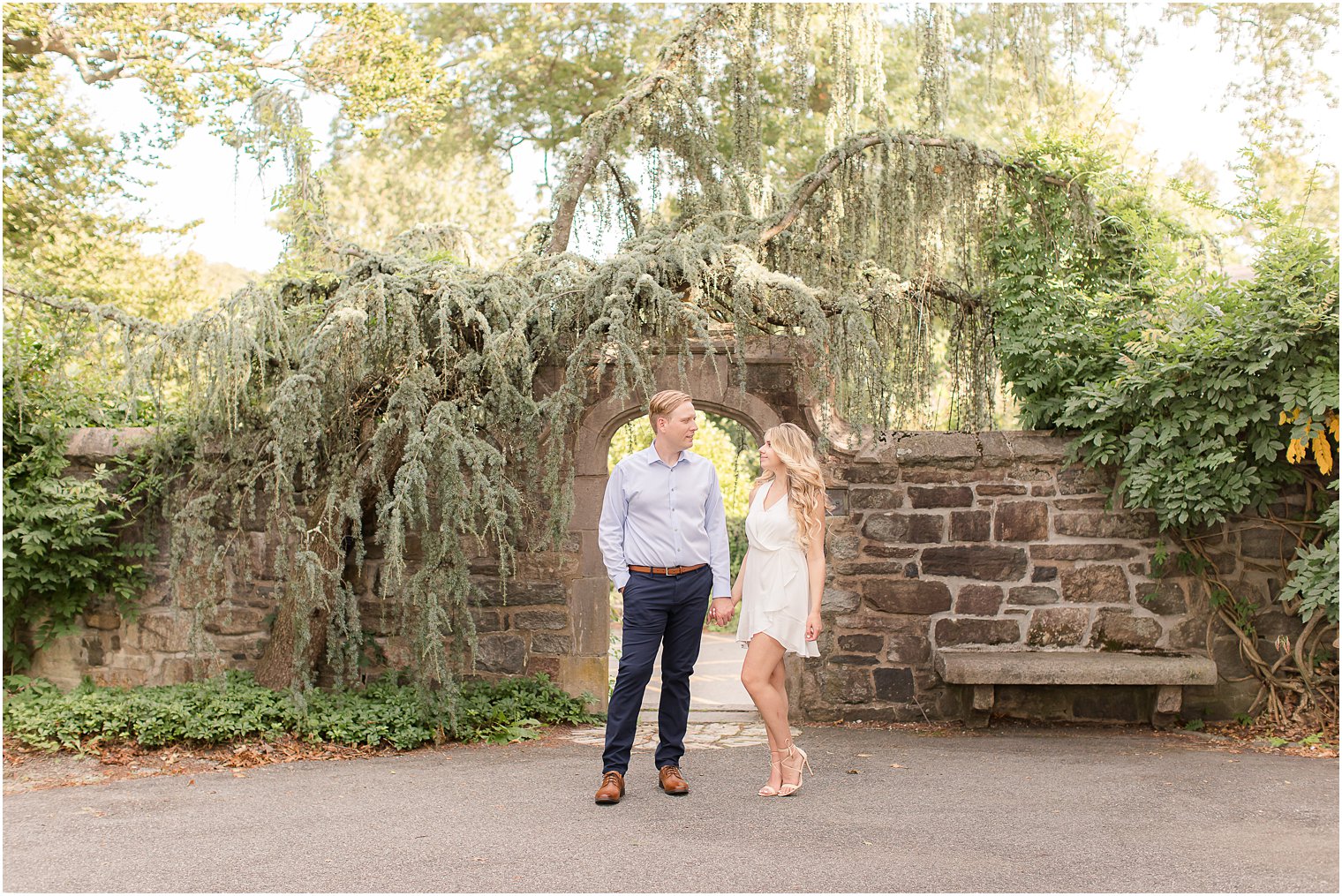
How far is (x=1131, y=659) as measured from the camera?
20.1 ft

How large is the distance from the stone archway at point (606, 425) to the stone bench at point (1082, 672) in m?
1.66

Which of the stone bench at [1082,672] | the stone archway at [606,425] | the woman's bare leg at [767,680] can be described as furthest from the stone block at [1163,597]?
the woman's bare leg at [767,680]

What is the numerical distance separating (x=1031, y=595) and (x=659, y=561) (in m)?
2.96

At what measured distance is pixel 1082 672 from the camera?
599 cm

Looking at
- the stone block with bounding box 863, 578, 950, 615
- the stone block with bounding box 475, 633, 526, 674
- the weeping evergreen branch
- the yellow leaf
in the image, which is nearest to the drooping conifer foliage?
the weeping evergreen branch

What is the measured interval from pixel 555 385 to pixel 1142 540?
3.52 metres

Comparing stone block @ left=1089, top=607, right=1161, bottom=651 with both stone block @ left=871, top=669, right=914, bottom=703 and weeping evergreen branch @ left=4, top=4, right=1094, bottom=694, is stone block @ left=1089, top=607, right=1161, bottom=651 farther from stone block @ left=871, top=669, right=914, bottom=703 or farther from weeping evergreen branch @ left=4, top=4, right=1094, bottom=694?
weeping evergreen branch @ left=4, top=4, right=1094, bottom=694

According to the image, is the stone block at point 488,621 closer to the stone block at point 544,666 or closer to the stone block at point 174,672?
the stone block at point 544,666

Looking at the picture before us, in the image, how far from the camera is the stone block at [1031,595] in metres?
6.41

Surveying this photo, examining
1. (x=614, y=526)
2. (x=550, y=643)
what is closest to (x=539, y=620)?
(x=550, y=643)

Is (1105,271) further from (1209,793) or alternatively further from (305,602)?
(305,602)

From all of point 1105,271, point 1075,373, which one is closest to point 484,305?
point 1075,373

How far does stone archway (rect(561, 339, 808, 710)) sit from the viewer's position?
6.52 metres

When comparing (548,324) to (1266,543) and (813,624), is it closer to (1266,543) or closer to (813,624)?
(813,624)
